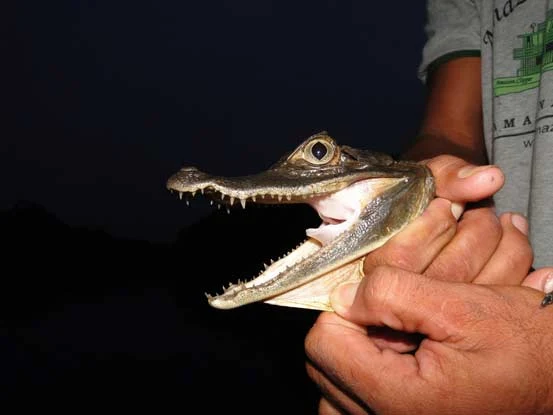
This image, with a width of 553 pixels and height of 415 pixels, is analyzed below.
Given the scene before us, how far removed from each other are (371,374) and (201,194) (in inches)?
46.4

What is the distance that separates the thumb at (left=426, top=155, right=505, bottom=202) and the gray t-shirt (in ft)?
3.27

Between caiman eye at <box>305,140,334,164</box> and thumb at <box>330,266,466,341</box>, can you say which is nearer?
thumb at <box>330,266,466,341</box>

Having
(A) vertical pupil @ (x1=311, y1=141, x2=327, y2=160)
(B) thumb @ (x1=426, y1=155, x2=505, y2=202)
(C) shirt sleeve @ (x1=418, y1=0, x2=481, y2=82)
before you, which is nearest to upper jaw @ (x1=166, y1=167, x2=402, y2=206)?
(A) vertical pupil @ (x1=311, y1=141, x2=327, y2=160)

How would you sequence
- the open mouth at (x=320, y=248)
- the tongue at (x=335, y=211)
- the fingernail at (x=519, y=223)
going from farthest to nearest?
the fingernail at (x=519, y=223), the tongue at (x=335, y=211), the open mouth at (x=320, y=248)

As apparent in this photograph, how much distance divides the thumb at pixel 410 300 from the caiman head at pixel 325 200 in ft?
0.97

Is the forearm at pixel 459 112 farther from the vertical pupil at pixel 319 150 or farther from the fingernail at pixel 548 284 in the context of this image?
the fingernail at pixel 548 284

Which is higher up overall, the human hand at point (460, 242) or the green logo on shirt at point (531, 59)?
the green logo on shirt at point (531, 59)

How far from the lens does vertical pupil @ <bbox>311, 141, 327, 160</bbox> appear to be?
8.13 feet

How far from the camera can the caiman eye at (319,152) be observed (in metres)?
2.47

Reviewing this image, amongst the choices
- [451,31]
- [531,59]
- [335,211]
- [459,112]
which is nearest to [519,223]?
[335,211]

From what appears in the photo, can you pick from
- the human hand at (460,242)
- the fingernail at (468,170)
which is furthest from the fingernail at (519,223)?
the fingernail at (468,170)

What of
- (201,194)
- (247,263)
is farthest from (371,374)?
(247,263)

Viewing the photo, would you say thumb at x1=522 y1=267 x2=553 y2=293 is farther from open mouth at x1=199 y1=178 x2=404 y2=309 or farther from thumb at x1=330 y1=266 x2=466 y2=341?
open mouth at x1=199 y1=178 x2=404 y2=309

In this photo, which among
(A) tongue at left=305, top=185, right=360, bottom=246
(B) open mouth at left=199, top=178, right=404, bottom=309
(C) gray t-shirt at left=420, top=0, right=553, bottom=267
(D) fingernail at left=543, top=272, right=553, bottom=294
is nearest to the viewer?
(D) fingernail at left=543, top=272, right=553, bottom=294
